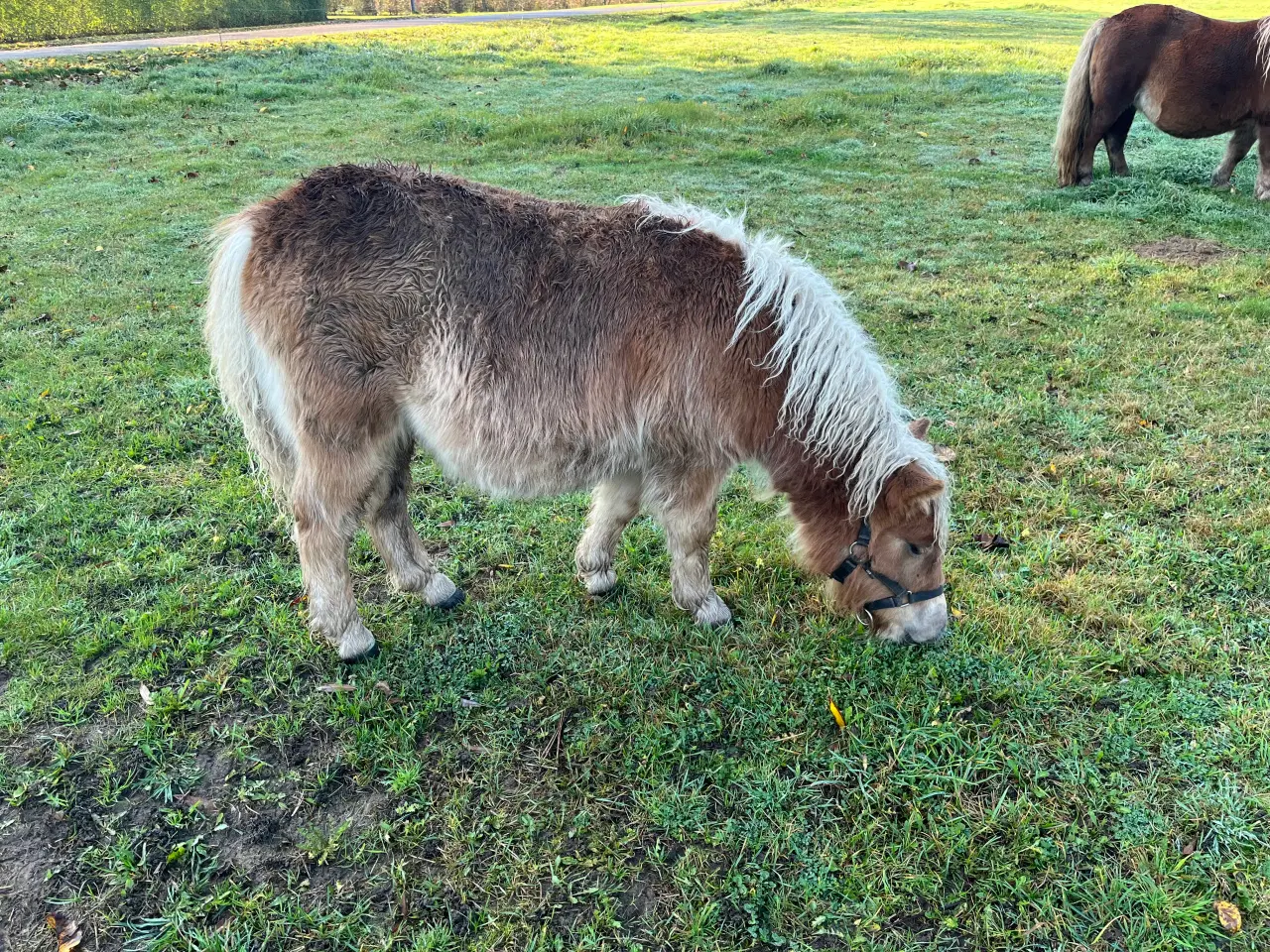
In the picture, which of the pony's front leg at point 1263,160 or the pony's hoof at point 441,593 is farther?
the pony's front leg at point 1263,160

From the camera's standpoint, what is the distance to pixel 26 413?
16.0ft

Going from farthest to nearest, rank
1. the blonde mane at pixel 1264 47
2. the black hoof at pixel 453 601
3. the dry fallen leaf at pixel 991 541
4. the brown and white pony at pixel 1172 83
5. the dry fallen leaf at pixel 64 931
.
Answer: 1. the brown and white pony at pixel 1172 83
2. the blonde mane at pixel 1264 47
3. the dry fallen leaf at pixel 991 541
4. the black hoof at pixel 453 601
5. the dry fallen leaf at pixel 64 931

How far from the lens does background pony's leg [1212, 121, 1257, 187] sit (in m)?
8.99

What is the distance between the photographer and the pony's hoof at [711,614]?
11.5ft

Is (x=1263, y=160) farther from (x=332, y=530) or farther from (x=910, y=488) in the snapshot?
(x=332, y=530)

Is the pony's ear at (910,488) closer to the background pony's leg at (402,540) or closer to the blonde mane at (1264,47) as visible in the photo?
the background pony's leg at (402,540)

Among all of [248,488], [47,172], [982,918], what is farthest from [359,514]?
[47,172]

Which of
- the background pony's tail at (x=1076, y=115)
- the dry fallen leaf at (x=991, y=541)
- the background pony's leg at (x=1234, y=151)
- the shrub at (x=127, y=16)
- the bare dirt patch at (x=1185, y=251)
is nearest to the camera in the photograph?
the dry fallen leaf at (x=991, y=541)

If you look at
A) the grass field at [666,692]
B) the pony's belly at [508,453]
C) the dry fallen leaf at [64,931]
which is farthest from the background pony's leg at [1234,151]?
the dry fallen leaf at [64,931]

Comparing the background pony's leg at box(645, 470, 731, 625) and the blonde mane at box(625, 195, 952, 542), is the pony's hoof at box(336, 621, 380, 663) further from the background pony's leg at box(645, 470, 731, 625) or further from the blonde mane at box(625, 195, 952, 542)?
the blonde mane at box(625, 195, 952, 542)

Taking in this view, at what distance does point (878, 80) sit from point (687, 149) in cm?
686

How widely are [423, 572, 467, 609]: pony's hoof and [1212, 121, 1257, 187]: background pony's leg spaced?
10955 millimetres

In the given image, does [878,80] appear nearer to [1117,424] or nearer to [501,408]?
[1117,424]

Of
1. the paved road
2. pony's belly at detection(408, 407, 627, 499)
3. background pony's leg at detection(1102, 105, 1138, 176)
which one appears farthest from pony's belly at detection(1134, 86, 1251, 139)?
the paved road
